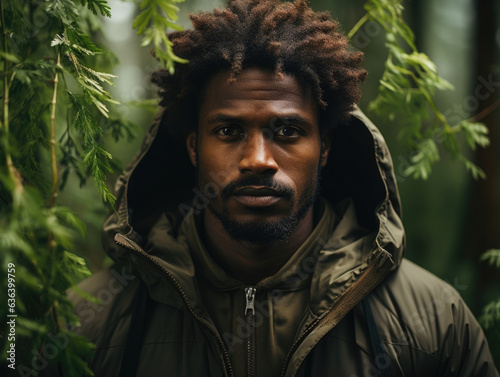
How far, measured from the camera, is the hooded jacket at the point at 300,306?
220 centimetres

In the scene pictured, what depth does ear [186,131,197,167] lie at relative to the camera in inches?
111

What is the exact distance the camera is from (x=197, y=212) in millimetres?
2820

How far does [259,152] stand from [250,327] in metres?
0.96

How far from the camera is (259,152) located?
7.72 ft

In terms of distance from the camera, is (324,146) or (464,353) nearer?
(464,353)

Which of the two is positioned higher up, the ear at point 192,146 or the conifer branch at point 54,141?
the ear at point 192,146

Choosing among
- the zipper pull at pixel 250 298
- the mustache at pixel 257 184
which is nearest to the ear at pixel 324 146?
the mustache at pixel 257 184

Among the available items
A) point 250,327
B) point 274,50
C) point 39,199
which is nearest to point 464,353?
point 250,327

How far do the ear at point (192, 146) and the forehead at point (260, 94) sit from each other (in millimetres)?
373

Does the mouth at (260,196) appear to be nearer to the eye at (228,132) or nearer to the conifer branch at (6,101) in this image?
the eye at (228,132)

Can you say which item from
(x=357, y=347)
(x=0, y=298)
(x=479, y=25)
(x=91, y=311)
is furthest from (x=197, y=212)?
(x=479, y=25)

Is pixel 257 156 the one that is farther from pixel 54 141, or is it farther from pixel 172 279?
pixel 54 141

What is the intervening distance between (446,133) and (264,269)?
1.66m

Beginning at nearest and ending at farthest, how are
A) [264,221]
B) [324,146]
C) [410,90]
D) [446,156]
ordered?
1. [264,221]
2. [324,146]
3. [410,90]
4. [446,156]
